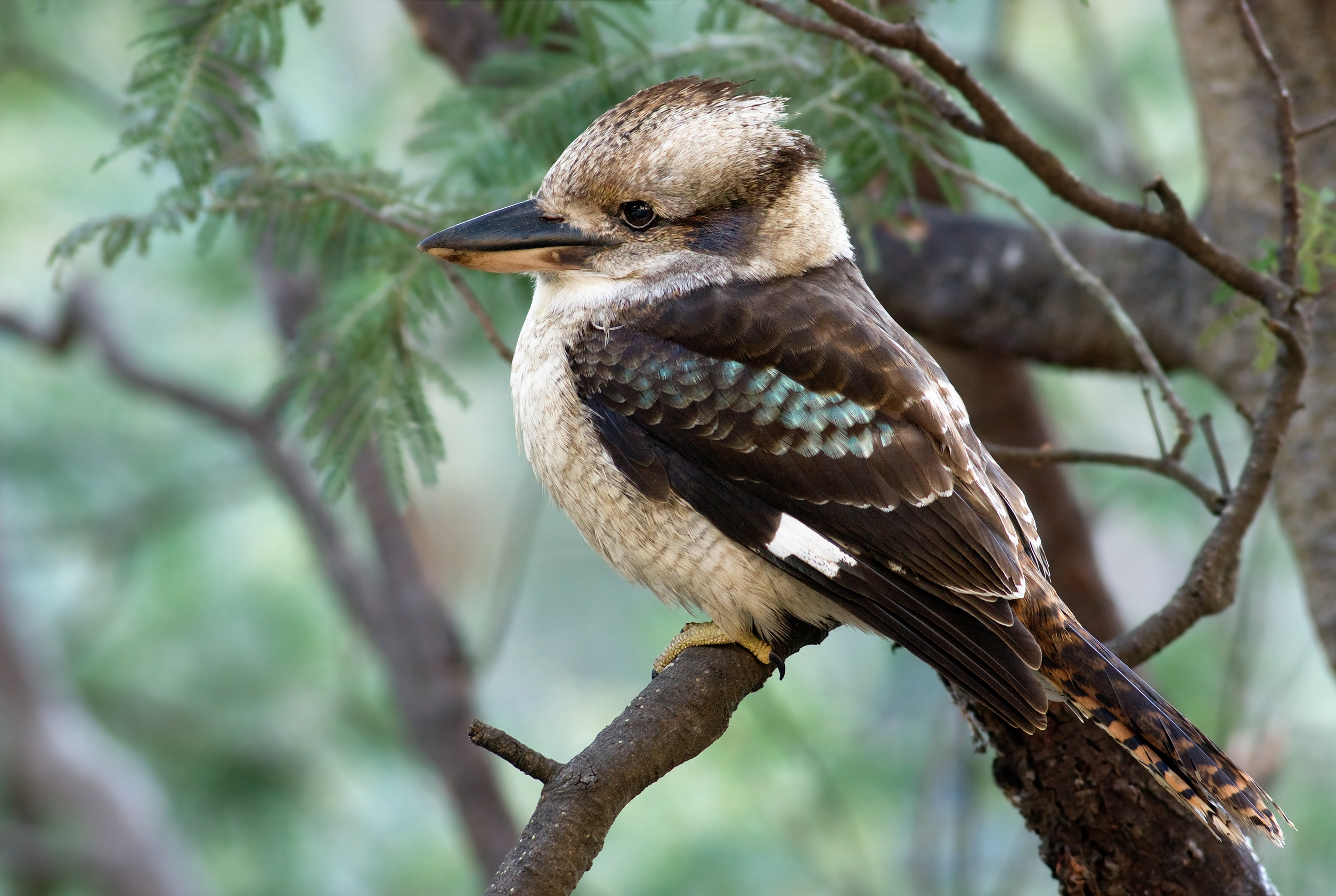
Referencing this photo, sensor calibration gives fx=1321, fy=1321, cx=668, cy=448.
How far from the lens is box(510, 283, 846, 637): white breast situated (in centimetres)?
216

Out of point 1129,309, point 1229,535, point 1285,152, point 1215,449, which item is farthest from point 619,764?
point 1129,309

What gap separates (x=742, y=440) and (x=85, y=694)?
583cm

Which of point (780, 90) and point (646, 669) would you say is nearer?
Result: point (780, 90)

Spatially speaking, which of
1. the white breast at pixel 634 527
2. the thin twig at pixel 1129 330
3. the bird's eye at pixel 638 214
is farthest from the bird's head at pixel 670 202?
the thin twig at pixel 1129 330

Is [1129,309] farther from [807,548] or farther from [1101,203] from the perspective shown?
[807,548]

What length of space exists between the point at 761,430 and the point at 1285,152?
969 millimetres

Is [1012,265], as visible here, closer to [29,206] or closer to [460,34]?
[460,34]

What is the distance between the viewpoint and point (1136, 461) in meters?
2.46

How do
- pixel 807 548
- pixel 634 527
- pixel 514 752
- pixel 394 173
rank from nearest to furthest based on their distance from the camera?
pixel 514 752 < pixel 807 548 < pixel 634 527 < pixel 394 173

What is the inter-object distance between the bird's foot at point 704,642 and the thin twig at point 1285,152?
3.57ft

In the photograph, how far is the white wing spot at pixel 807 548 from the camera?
2.05 meters

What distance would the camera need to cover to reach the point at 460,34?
4105 millimetres

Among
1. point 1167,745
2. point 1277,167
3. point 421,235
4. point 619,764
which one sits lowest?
point 1167,745

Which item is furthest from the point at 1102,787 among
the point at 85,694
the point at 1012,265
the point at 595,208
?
the point at 85,694
